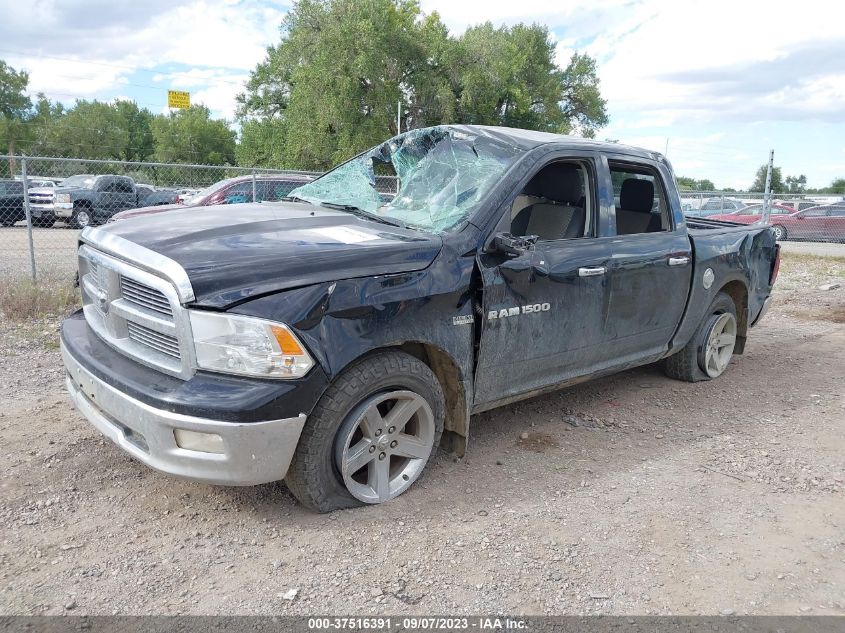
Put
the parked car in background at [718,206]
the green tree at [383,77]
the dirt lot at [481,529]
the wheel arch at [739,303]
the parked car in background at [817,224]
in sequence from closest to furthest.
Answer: the dirt lot at [481,529] → the wheel arch at [739,303] → the parked car in background at [718,206] → the parked car in background at [817,224] → the green tree at [383,77]

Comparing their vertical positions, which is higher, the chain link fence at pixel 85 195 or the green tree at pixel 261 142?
the green tree at pixel 261 142

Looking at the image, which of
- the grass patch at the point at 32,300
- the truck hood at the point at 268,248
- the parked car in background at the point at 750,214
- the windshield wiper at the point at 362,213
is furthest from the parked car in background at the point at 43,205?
the parked car in background at the point at 750,214

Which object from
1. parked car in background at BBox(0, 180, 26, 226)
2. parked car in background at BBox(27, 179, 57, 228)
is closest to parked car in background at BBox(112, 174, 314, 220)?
parked car in background at BBox(0, 180, 26, 226)

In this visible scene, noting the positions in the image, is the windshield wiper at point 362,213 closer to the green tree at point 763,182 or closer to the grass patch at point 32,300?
the grass patch at point 32,300

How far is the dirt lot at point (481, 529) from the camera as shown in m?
2.62

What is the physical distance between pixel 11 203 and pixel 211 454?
56.9 ft

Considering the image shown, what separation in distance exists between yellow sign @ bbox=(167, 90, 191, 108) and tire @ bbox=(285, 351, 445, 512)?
923 inches

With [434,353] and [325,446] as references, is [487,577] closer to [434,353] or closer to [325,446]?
[325,446]

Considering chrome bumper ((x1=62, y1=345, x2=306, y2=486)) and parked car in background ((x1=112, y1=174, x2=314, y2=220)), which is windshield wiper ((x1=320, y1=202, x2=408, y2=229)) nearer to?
chrome bumper ((x1=62, y1=345, x2=306, y2=486))

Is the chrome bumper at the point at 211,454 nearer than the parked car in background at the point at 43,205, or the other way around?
the chrome bumper at the point at 211,454

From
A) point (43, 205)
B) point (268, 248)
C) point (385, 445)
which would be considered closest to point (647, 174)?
point (385, 445)

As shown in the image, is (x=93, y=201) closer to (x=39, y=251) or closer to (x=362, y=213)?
(x=39, y=251)

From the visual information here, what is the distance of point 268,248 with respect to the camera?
9.61ft

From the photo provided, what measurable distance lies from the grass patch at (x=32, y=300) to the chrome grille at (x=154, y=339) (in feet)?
14.8
